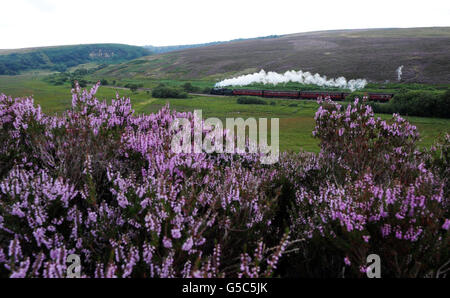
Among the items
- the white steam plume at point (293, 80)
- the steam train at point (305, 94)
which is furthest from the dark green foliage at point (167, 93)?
the white steam plume at point (293, 80)

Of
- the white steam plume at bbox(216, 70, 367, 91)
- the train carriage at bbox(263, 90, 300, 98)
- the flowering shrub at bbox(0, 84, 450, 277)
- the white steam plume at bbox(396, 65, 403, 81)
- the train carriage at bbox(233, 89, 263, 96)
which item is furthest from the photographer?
the white steam plume at bbox(216, 70, 367, 91)

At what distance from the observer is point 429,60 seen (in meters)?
60.7

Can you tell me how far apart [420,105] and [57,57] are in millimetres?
180523

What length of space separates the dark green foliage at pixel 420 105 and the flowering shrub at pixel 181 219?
28912 millimetres

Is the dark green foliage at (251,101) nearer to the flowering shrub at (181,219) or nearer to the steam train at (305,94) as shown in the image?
the steam train at (305,94)

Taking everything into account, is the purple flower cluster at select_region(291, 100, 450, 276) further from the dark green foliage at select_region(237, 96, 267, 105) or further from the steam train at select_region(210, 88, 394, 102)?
the steam train at select_region(210, 88, 394, 102)

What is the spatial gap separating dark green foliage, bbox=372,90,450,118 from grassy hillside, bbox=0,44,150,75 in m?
141

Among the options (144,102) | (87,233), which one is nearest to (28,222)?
(87,233)

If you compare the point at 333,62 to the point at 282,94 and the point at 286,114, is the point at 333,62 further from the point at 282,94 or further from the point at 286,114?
the point at 286,114

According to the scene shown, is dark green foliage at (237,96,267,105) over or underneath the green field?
over

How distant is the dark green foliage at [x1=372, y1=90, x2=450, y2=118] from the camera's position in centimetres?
2835

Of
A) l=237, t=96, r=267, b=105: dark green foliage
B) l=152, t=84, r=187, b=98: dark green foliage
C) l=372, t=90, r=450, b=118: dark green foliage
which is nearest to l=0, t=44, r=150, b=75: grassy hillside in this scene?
l=152, t=84, r=187, b=98: dark green foliage
